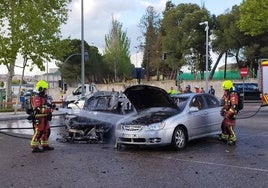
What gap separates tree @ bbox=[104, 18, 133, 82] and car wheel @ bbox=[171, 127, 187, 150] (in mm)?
→ 60157

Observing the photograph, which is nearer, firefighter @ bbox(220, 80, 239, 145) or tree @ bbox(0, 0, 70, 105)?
firefighter @ bbox(220, 80, 239, 145)

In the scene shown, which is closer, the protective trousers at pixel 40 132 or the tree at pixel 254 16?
the protective trousers at pixel 40 132

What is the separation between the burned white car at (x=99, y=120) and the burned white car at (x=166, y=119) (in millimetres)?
693

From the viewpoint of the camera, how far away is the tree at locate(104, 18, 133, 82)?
242 ft

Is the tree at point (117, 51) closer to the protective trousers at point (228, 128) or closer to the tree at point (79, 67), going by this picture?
the tree at point (79, 67)

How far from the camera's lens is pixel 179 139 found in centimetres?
1138

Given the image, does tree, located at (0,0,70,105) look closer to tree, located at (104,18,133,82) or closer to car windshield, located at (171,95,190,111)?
car windshield, located at (171,95,190,111)

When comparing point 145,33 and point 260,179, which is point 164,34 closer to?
point 145,33

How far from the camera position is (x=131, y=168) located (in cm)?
904

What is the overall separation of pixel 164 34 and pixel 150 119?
56074 millimetres

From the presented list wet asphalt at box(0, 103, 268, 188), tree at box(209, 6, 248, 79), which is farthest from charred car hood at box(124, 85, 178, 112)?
tree at box(209, 6, 248, 79)

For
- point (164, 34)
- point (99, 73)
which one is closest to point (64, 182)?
point (164, 34)

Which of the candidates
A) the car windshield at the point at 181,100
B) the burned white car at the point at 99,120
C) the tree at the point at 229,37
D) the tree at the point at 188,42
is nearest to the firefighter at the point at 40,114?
the burned white car at the point at 99,120

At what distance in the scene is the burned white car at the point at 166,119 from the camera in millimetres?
11062
